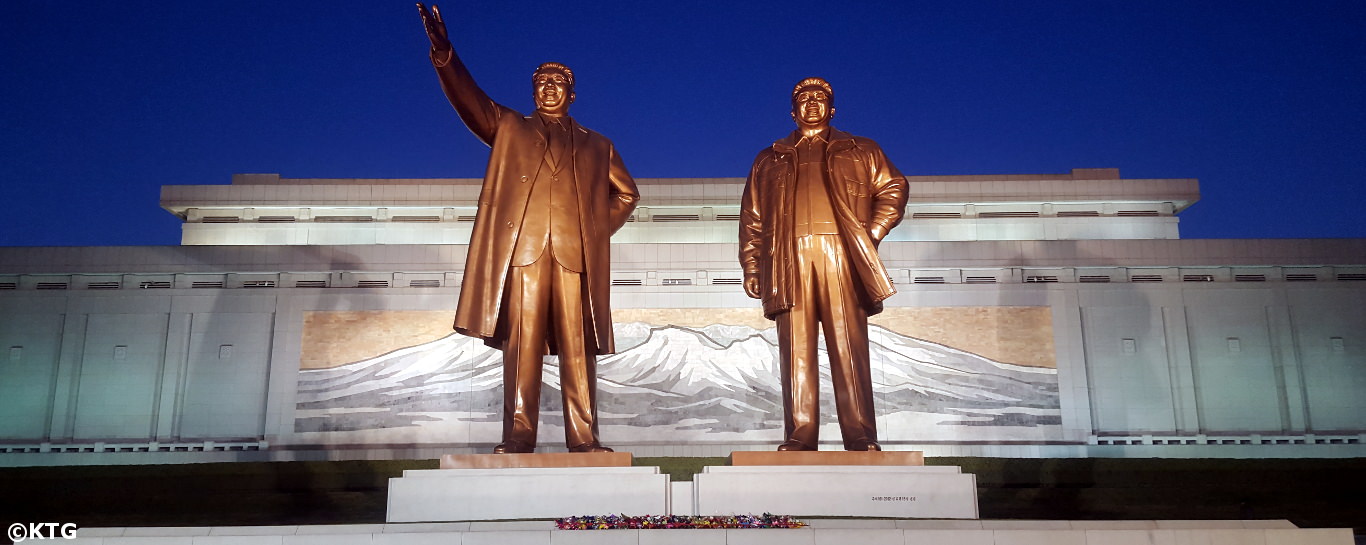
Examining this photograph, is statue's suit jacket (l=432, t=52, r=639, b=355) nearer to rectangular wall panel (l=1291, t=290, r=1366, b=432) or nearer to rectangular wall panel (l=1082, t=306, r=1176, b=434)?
rectangular wall panel (l=1082, t=306, r=1176, b=434)

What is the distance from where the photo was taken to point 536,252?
22.5 feet

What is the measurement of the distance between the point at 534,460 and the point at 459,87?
2.49 meters

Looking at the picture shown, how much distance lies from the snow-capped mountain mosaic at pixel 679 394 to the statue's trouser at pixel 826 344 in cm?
915

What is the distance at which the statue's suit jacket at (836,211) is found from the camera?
7176 mm

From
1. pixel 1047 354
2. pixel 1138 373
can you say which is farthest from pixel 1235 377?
pixel 1047 354

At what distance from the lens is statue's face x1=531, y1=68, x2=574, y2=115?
7.26m

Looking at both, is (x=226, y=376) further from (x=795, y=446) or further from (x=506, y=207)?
(x=795, y=446)

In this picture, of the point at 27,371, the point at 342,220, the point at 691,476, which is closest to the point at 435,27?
the point at 691,476

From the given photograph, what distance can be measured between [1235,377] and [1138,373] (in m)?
1.55

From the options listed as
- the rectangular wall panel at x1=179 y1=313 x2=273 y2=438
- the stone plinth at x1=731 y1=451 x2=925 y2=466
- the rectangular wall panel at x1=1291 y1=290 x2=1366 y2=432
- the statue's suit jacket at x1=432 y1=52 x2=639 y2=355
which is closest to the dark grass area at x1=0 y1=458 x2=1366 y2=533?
the stone plinth at x1=731 y1=451 x2=925 y2=466

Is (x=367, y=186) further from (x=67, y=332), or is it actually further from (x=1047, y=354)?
(x=1047, y=354)

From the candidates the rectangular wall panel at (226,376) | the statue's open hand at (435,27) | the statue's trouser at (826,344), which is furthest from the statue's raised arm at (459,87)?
the rectangular wall panel at (226,376)

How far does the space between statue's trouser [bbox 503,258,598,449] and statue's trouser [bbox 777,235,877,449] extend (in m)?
1.33

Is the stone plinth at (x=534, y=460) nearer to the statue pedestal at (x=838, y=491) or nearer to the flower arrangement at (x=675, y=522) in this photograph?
the statue pedestal at (x=838, y=491)
